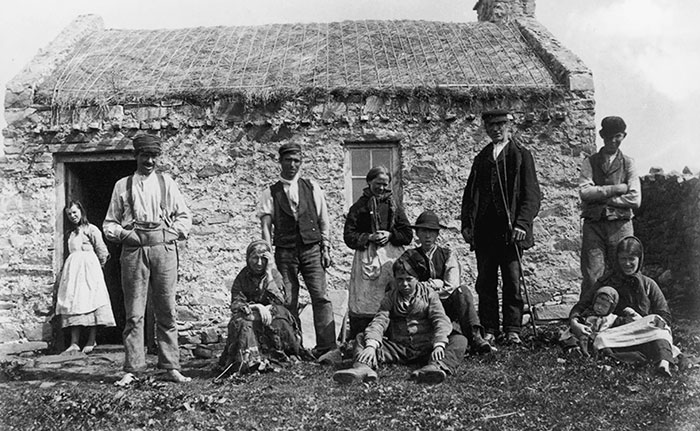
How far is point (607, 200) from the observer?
6.43 metres

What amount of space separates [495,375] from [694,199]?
5676 mm

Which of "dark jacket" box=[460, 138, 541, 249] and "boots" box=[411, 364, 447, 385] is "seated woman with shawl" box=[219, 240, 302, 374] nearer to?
"boots" box=[411, 364, 447, 385]

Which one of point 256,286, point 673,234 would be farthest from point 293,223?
point 673,234

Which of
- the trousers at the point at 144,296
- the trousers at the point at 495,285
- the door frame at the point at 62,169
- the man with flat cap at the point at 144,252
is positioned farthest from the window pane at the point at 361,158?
the trousers at the point at 144,296

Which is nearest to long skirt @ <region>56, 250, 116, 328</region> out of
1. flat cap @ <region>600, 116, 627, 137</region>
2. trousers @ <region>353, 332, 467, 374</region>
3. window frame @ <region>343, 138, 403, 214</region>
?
window frame @ <region>343, 138, 403, 214</region>

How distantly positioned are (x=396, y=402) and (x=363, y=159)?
4226 mm

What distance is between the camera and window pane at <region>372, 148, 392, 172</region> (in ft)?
27.9

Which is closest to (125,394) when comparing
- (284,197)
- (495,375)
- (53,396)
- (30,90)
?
(53,396)

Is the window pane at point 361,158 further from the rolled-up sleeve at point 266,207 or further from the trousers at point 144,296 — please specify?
the trousers at point 144,296

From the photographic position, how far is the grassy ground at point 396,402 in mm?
4504

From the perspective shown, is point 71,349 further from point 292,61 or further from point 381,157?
point 292,61

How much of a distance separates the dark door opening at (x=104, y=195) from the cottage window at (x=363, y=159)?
8.52ft

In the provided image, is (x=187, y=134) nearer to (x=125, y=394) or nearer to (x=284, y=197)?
(x=284, y=197)

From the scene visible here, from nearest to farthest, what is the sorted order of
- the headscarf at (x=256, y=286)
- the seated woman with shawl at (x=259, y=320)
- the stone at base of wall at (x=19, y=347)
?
the seated woman with shawl at (x=259, y=320), the headscarf at (x=256, y=286), the stone at base of wall at (x=19, y=347)
